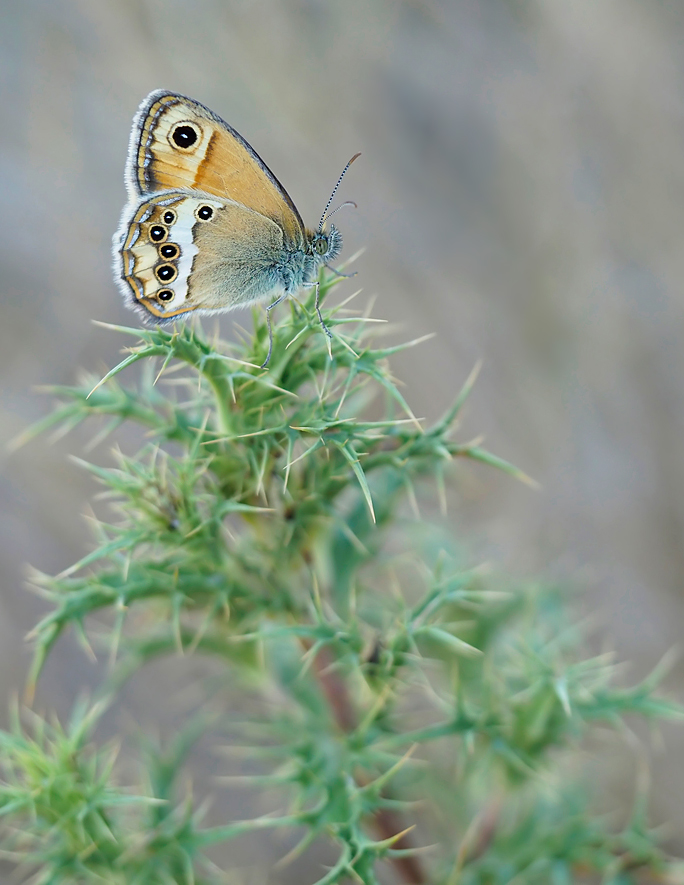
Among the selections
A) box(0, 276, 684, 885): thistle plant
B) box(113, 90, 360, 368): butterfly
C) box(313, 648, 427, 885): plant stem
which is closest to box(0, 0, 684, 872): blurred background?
box(0, 276, 684, 885): thistle plant

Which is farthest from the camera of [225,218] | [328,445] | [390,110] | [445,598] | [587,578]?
[390,110]

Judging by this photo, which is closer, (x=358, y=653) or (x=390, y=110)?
(x=358, y=653)

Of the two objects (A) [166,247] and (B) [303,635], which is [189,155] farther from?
(B) [303,635]

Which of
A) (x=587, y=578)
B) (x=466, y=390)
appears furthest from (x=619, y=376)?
(x=466, y=390)

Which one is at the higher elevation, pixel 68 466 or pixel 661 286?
pixel 661 286

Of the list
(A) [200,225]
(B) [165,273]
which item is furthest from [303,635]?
(A) [200,225]

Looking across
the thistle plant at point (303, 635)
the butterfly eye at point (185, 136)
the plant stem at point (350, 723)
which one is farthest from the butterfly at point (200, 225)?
the plant stem at point (350, 723)

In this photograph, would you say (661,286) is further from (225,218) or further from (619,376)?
(225,218)
